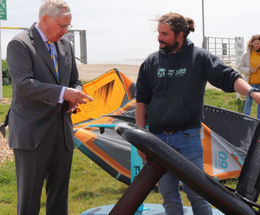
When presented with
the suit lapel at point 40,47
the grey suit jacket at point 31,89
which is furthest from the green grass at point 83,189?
the suit lapel at point 40,47

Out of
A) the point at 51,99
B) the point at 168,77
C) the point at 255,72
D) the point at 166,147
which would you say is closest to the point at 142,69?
the point at 168,77

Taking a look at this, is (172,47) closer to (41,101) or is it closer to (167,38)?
(167,38)

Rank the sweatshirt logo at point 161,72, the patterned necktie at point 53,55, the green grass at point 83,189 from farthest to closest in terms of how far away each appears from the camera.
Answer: the green grass at point 83,189 < the patterned necktie at point 53,55 < the sweatshirt logo at point 161,72

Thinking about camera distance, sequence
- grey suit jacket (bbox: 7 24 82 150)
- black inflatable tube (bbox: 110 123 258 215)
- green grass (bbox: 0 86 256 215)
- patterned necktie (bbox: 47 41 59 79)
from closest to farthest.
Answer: black inflatable tube (bbox: 110 123 258 215), grey suit jacket (bbox: 7 24 82 150), patterned necktie (bbox: 47 41 59 79), green grass (bbox: 0 86 256 215)

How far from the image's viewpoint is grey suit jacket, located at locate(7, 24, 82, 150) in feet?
8.14

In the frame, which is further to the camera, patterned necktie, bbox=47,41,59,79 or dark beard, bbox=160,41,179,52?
patterned necktie, bbox=47,41,59,79

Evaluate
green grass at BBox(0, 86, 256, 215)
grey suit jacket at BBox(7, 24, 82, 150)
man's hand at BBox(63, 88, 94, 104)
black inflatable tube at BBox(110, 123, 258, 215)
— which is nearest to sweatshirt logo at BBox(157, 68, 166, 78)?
man's hand at BBox(63, 88, 94, 104)

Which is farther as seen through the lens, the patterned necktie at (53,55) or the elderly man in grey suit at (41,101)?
the patterned necktie at (53,55)

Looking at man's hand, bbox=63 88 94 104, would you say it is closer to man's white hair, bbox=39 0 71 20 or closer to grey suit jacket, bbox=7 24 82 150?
grey suit jacket, bbox=7 24 82 150

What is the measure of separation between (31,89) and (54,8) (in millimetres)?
559

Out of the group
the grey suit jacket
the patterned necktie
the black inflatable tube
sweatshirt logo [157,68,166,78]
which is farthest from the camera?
Answer: the patterned necktie

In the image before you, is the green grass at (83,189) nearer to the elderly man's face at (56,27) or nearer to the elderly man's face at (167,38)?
the elderly man's face at (56,27)

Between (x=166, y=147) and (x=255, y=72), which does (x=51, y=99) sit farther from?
(x=255, y=72)

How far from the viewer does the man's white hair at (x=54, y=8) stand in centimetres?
253
